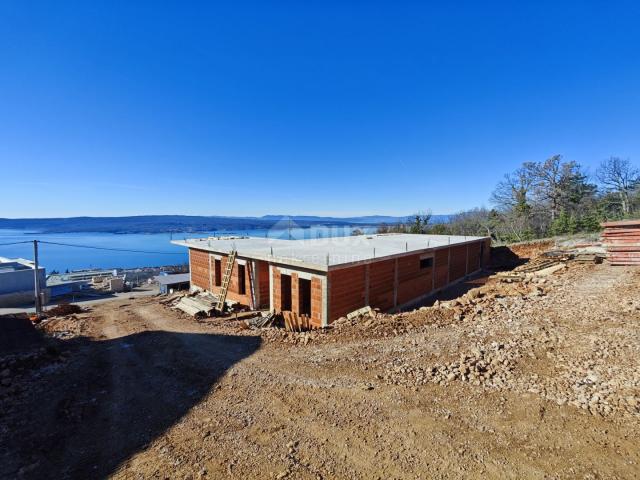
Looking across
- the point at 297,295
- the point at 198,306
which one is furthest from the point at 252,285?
the point at 297,295

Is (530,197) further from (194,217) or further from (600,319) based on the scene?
(194,217)

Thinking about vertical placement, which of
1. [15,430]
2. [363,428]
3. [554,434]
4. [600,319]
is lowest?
[15,430]

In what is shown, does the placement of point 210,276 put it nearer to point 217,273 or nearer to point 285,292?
point 217,273

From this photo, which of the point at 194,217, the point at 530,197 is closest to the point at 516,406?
the point at 530,197

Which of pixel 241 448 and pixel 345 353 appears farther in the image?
pixel 345 353

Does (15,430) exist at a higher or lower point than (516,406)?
lower

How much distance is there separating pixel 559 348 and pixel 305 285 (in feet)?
25.1

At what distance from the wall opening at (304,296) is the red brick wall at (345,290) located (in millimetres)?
1411

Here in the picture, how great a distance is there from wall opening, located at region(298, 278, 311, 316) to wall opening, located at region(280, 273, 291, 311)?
27.3 inches

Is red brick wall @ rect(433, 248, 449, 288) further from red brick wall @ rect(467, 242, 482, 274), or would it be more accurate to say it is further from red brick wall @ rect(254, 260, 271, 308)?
red brick wall @ rect(254, 260, 271, 308)

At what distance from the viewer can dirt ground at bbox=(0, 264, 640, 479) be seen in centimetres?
358

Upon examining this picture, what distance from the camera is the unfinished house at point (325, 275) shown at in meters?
10.0

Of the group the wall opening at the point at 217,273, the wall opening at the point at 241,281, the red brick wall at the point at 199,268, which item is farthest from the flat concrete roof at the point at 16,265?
the wall opening at the point at 241,281

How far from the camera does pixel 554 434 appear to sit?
12.1 feet
